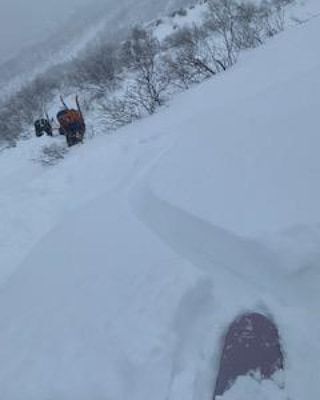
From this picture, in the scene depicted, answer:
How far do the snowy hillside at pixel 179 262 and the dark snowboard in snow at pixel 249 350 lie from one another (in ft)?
0.24

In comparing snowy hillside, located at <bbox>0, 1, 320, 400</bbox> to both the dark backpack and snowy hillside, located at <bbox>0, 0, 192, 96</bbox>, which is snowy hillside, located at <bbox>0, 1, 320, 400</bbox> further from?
snowy hillside, located at <bbox>0, 0, 192, 96</bbox>

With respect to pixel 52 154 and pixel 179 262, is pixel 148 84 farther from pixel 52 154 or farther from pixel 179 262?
pixel 179 262

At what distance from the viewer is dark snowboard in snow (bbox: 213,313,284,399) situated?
372 cm

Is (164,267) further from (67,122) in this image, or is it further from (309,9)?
(309,9)

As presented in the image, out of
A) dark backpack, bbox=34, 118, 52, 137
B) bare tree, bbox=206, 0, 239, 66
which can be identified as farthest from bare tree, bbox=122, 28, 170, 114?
dark backpack, bbox=34, 118, 52, 137

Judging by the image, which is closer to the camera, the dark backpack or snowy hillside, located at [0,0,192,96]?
the dark backpack

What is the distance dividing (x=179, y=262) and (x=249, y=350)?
3.89 feet

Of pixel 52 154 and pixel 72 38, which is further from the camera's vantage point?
pixel 72 38

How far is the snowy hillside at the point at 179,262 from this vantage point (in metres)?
3.96

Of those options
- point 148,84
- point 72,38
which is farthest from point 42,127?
point 72,38

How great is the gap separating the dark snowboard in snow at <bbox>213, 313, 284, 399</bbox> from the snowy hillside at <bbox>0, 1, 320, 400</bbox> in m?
0.07

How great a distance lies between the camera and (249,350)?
12.8ft

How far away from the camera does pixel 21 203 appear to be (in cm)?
784

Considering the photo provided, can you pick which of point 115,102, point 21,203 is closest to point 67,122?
point 115,102
